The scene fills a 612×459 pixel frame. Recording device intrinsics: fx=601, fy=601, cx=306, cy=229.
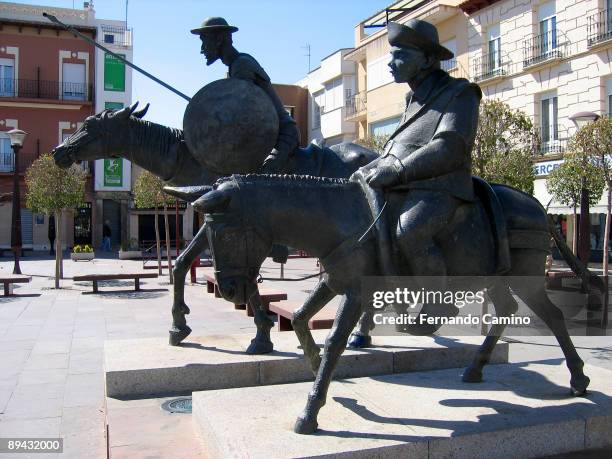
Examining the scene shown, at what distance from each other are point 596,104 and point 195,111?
643 inches

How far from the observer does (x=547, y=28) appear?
2006 centimetres

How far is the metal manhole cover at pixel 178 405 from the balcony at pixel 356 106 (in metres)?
25.7

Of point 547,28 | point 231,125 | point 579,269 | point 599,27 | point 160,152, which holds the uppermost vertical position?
point 547,28

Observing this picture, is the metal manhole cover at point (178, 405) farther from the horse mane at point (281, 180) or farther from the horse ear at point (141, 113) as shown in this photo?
the horse ear at point (141, 113)

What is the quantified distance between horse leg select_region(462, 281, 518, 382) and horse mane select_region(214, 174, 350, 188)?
142cm

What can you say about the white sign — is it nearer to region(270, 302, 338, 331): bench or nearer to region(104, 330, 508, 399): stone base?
region(270, 302, 338, 331): bench

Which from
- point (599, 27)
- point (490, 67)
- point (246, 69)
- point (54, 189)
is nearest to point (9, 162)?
point (54, 189)

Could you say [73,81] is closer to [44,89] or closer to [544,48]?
[44,89]

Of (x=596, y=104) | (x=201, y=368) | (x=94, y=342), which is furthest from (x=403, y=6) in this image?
(x=201, y=368)

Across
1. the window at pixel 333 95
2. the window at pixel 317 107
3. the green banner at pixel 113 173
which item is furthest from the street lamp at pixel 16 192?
the window at pixel 317 107

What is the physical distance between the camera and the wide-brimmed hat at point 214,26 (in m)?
5.44

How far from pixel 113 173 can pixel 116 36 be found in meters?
7.81

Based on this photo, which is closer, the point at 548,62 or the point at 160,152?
the point at 160,152

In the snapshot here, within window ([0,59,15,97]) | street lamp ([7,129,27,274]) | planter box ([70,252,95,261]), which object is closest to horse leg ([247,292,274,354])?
street lamp ([7,129,27,274])
